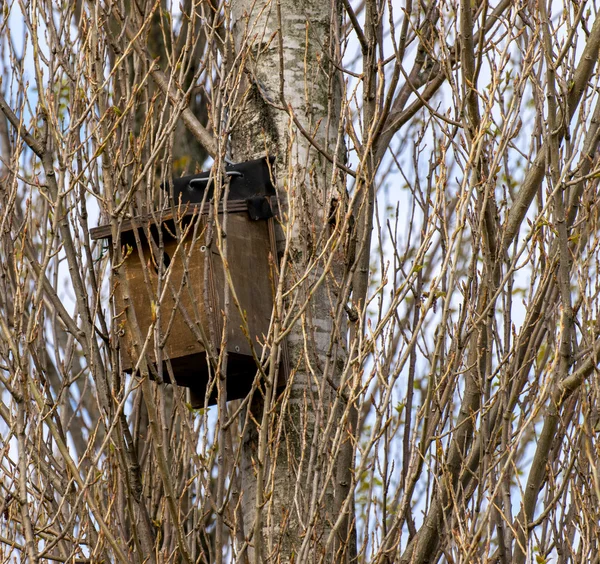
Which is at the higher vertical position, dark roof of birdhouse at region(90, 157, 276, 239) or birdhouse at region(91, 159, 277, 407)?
dark roof of birdhouse at region(90, 157, 276, 239)

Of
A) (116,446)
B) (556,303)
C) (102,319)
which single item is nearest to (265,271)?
(102,319)

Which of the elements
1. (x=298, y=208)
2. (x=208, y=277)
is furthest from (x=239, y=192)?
(x=208, y=277)

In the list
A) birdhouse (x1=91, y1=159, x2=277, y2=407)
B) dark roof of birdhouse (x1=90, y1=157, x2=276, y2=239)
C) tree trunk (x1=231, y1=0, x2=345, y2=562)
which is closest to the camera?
tree trunk (x1=231, y1=0, x2=345, y2=562)

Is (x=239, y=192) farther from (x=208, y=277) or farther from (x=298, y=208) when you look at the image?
(x=208, y=277)

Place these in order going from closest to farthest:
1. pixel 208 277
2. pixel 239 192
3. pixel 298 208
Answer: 1. pixel 208 277
2. pixel 298 208
3. pixel 239 192

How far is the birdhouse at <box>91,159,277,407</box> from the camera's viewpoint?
2740mm

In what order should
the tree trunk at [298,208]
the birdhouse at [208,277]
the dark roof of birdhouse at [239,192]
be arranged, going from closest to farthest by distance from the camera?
1. the tree trunk at [298,208]
2. the birdhouse at [208,277]
3. the dark roof of birdhouse at [239,192]

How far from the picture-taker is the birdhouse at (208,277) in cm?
274

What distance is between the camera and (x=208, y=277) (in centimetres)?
268

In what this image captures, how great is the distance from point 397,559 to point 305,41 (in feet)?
5.58

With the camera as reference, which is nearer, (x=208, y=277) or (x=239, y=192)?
(x=208, y=277)

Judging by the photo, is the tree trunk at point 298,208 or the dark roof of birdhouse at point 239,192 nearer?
the tree trunk at point 298,208

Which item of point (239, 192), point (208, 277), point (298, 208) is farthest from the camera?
point (239, 192)

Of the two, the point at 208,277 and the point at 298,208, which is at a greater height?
the point at 298,208
